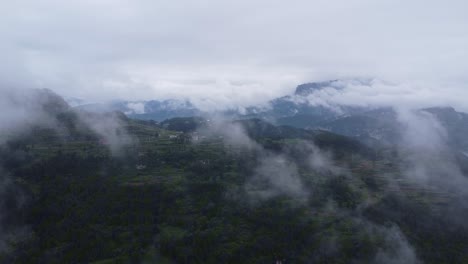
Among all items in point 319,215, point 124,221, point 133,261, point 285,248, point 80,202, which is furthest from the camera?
point 319,215

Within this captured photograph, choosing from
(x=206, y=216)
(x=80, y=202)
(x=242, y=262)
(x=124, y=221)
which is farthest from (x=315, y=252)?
(x=80, y=202)

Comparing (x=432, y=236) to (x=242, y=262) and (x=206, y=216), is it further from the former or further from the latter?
(x=206, y=216)

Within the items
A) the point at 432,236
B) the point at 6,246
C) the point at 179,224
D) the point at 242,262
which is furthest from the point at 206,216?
the point at 432,236

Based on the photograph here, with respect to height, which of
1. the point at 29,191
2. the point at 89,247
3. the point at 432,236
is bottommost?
the point at 432,236

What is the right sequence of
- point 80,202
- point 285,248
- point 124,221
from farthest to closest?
point 80,202
point 124,221
point 285,248

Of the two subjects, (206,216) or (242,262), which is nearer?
(242,262)

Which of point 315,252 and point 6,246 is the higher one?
point 6,246

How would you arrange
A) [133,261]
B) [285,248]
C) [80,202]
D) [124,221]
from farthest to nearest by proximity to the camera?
[80,202] < [124,221] < [285,248] < [133,261]

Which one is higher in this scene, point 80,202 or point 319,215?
point 80,202

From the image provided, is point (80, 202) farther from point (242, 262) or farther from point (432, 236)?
point (432, 236)
